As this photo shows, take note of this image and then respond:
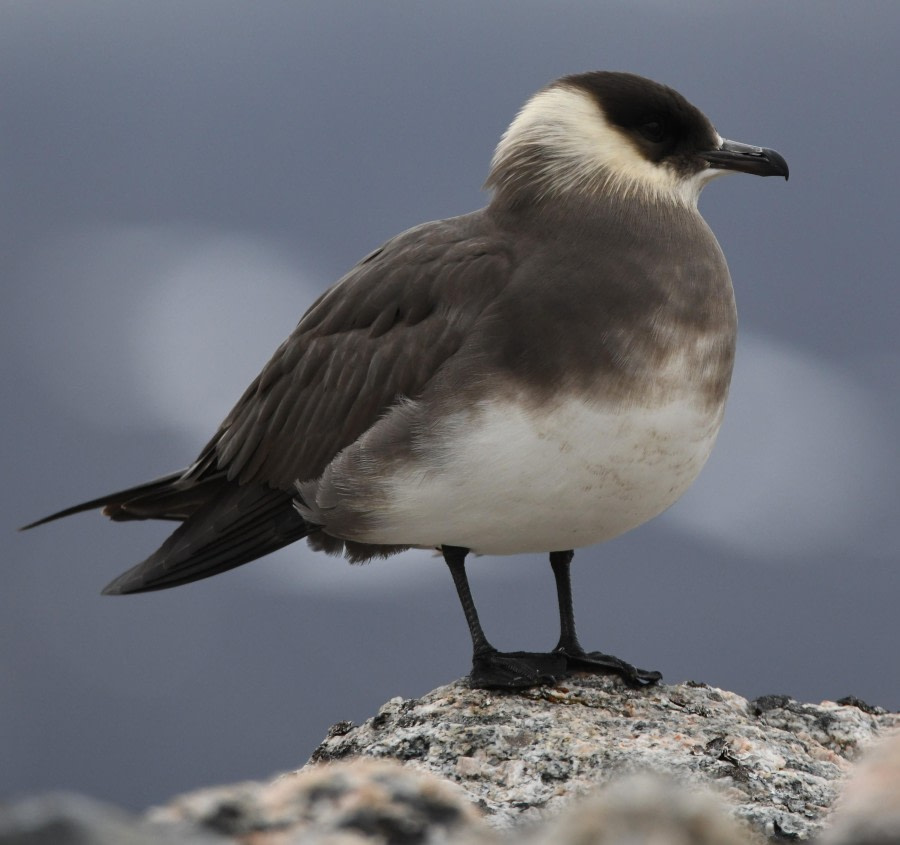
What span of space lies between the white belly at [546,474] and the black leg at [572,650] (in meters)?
0.56

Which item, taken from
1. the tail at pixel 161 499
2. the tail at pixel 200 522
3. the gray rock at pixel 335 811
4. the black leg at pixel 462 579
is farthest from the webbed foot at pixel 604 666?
the gray rock at pixel 335 811

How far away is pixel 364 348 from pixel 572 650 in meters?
1.65

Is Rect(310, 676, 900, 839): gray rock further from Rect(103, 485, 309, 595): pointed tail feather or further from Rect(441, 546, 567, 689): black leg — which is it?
Rect(103, 485, 309, 595): pointed tail feather

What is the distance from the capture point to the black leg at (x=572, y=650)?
5.44 m

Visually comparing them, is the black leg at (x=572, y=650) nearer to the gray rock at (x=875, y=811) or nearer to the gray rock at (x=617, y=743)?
the gray rock at (x=617, y=743)

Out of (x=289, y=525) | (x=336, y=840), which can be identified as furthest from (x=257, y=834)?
(x=289, y=525)

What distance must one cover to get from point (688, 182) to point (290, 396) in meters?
2.05

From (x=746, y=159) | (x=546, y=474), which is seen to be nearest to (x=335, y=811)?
(x=546, y=474)

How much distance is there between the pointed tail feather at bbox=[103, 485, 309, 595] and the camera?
593cm

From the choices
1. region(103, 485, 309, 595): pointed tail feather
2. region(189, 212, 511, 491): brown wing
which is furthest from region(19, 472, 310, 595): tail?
region(189, 212, 511, 491): brown wing

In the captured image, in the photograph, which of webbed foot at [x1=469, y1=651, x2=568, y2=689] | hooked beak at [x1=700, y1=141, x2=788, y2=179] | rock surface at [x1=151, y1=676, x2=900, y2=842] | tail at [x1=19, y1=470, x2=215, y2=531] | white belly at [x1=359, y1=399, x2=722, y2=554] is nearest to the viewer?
rock surface at [x1=151, y1=676, x2=900, y2=842]

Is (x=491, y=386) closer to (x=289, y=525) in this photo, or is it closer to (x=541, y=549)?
(x=541, y=549)

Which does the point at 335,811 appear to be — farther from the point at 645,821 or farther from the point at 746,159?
the point at 746,159

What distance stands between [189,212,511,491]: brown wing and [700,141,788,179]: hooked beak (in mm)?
1082
